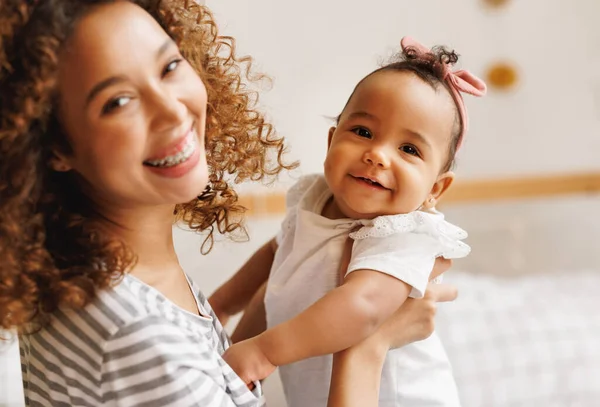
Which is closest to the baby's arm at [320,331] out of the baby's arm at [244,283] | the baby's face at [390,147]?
the baby's face at [390,147]

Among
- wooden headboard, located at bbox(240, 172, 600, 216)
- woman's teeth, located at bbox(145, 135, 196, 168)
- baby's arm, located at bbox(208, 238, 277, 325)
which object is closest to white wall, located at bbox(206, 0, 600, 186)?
wooden headboard, located at bbox(240, 172, 600, 216)

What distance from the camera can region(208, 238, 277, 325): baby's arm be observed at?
1285mm

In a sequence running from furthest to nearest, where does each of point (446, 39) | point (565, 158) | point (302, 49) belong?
point (565, 158) → point (446, 39) → point (302, 49)

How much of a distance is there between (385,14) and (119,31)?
160 cm

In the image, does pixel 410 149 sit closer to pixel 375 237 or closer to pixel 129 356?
pixel 375 237

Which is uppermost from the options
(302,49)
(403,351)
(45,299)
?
(302,49)

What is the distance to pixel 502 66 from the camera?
2432 millimetres

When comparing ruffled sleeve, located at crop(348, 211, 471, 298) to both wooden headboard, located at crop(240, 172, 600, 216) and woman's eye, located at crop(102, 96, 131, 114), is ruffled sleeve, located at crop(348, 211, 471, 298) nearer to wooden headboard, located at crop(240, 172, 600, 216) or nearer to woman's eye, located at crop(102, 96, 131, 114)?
woman's eye, located at crop(102, 96, 131, 114)

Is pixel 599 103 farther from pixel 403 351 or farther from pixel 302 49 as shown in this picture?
pixel 403 351

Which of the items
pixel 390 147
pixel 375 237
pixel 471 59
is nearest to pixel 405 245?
pixel 375 237

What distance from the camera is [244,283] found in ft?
4.23

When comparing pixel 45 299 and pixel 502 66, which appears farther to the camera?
pixel 502 66

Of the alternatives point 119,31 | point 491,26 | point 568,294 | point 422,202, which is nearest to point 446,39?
point 491,26

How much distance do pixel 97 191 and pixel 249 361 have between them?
275mm
